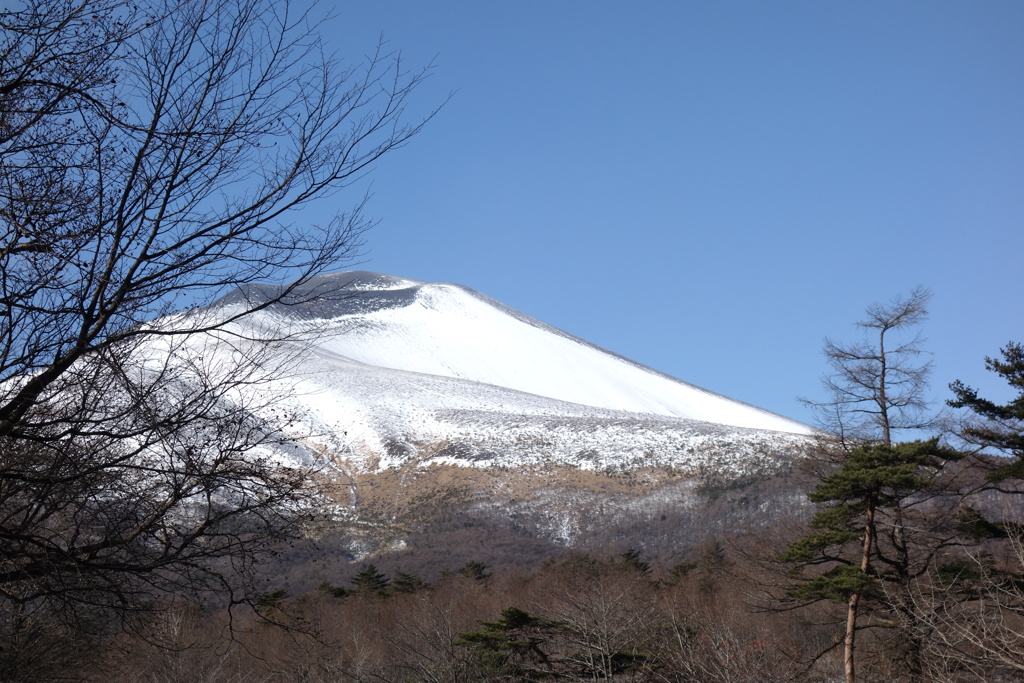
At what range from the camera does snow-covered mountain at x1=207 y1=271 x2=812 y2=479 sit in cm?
8838

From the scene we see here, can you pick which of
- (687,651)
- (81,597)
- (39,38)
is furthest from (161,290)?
→ (687,651)

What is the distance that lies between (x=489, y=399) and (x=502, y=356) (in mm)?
41280

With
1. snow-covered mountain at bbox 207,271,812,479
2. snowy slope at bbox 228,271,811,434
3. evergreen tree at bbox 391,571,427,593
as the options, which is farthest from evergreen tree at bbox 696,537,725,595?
snowy slope at bbox 228,271,811,434

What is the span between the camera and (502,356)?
15275 cm

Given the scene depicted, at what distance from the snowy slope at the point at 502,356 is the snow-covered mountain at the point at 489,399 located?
304 millimetres

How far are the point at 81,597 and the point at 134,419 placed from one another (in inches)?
58.3

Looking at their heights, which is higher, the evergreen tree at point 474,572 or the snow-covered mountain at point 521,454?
the snow-covered mountain at point 521,454

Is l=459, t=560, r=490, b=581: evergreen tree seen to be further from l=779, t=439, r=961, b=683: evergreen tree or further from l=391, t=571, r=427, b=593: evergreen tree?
l=779, t=439, r=961, b=683: evergreen tree

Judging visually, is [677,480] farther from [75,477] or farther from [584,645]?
[75,477]

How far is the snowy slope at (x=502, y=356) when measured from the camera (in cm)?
13762

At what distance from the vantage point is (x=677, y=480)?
78.9 metres

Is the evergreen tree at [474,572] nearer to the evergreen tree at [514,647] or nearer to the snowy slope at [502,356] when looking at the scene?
the evergreen tree at [514,647]

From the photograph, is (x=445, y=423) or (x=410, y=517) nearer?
(x=410, y=517)

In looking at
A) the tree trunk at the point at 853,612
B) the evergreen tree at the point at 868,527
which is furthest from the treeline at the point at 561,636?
the evergreen tree at the point at 868,527
